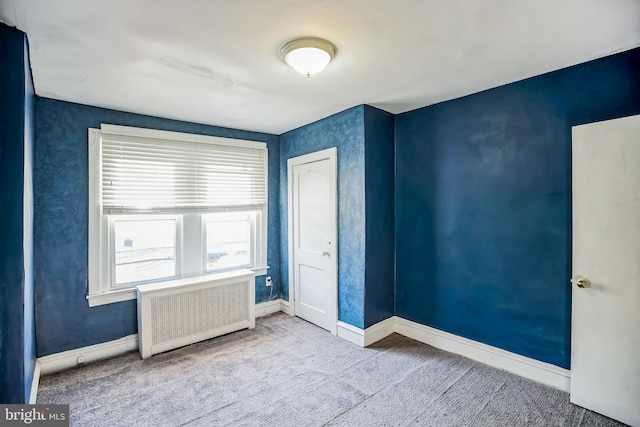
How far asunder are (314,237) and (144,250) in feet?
6.12

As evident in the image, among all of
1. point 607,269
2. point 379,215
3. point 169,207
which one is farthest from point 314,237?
point 607,269

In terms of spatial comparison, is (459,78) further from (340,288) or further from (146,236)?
(146,236)

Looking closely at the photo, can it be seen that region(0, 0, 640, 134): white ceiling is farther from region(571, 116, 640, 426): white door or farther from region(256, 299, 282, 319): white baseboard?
region(256, 299, 282, 319): white baseboard

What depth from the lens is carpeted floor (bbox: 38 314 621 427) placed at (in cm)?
206

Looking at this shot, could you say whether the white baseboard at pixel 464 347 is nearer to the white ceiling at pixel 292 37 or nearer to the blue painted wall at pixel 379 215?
the blue painted wall at pixel 379 215

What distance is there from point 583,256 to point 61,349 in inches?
170

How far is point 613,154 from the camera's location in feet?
6.61

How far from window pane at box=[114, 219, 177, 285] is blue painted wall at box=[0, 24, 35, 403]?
1.38 metres

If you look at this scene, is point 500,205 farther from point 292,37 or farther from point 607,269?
point 292,37

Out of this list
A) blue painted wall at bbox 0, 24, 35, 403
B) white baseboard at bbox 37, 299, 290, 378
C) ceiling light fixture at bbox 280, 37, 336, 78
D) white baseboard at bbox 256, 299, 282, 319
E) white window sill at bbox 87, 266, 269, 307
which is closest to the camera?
blue painted wall at bbox 0, 24, 35, 403

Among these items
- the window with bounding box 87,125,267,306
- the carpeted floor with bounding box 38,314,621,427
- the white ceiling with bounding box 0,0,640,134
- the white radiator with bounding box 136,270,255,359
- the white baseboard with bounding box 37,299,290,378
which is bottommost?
the carpeted floor with bounding box 38,314,621,427

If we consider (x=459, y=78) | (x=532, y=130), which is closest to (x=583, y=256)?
(x=532, y=130)

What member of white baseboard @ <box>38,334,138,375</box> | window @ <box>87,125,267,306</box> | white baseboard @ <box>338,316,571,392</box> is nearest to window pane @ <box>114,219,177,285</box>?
window @ <box>87,125,267,306</box>

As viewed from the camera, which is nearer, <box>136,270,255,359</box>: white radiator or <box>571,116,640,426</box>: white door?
<box>571,116,640,426</box>: white door
